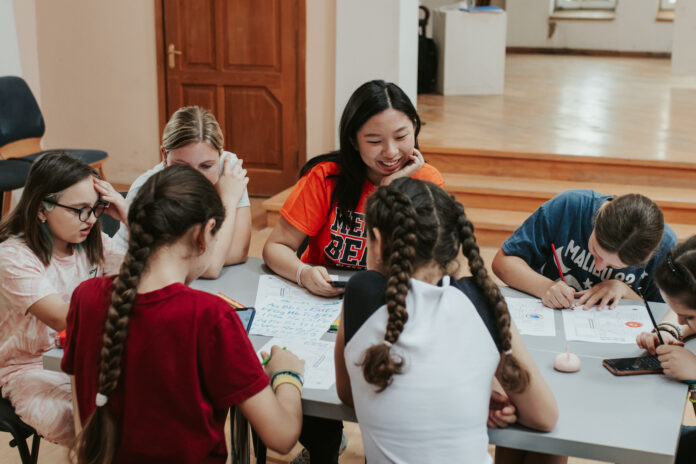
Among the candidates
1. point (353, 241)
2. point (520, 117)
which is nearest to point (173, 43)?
point (520, 117)

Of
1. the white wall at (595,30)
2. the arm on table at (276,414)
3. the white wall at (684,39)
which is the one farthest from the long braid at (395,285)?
the white wall at (595,30)

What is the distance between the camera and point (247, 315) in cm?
201

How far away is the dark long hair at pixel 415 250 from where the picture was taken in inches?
54.9

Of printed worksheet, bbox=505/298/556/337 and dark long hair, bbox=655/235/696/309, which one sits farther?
printed worksheet, bbox=505/298/556/337

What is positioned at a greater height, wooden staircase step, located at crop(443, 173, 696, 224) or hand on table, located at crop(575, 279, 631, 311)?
hand on table, located at crop(575, 279, 631, 311)

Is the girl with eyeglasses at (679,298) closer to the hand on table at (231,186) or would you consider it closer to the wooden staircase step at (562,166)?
the hand on table at (231,186)

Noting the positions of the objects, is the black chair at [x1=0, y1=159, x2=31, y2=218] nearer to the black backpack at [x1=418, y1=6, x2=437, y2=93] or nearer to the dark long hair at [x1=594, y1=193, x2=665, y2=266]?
the dark long hair at [x1=594, y1=193, x2=665, y2=266]

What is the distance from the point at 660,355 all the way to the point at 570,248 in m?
0.59

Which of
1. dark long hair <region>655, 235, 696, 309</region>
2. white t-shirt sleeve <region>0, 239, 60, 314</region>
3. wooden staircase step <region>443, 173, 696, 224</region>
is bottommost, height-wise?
wooden staircase step <region>443, 173, 696, 224</region>

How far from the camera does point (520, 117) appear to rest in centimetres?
673

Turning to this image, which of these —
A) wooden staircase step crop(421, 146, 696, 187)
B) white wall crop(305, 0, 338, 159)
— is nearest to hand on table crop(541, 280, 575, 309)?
wooden staircase step crop(421, 146, 696, 187)

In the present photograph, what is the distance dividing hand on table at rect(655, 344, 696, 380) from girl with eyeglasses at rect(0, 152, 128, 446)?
1460 mm

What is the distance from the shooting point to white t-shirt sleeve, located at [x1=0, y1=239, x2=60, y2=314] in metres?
1.95

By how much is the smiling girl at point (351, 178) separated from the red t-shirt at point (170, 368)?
2.74 feet
